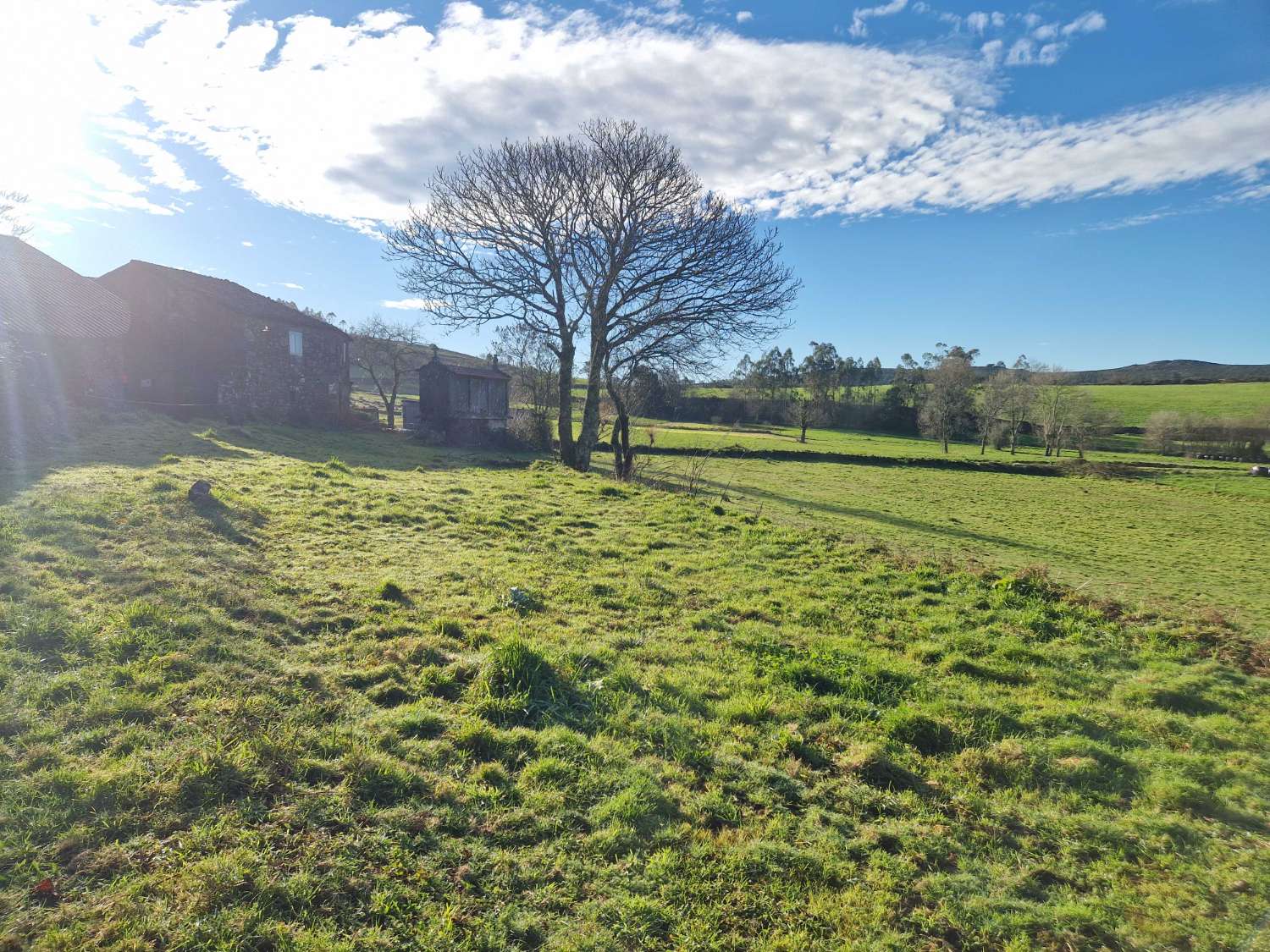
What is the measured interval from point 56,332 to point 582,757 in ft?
114

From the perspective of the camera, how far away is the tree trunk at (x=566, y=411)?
26828 mm

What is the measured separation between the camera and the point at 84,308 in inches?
1145

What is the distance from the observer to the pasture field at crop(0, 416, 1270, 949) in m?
3.28

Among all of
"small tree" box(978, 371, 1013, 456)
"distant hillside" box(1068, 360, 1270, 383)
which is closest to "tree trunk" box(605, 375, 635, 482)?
"small tree" box(978, 371, 1013, 456)

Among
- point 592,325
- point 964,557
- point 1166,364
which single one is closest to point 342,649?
point 964,557

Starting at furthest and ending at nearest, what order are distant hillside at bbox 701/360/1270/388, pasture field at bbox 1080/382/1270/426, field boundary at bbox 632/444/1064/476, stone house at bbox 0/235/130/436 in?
distant hillside at bbox 701/360/1270/388 < pasture field at bbox 1080/382/1270/426 < field boundary at bbox 632/444/1064/476 < stone house at bbox 0/235/130/436

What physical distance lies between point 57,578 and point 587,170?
23.0 m

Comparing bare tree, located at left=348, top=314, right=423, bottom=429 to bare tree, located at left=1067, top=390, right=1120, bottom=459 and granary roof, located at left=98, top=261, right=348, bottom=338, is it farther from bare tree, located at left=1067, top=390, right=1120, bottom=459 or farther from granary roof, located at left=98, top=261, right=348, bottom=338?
bare tree, located at left=1067, top=390, right=1120, bottom=459

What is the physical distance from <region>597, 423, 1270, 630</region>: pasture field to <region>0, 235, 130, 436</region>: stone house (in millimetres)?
25097

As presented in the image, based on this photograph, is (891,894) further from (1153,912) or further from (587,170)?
(587,170)

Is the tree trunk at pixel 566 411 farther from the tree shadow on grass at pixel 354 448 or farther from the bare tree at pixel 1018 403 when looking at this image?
the bare tree at pixel 1018 403

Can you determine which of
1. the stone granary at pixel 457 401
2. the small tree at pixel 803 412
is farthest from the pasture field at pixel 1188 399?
the stone granary at pixel 457 401

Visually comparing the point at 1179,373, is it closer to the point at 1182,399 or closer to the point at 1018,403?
the point at 1182,399

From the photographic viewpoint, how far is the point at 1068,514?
89.5 ft
